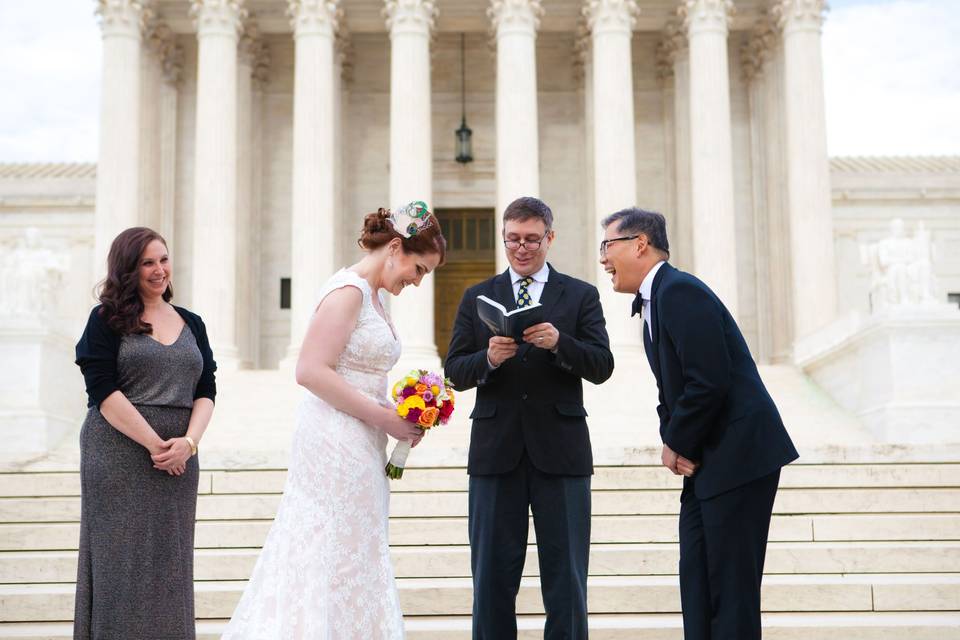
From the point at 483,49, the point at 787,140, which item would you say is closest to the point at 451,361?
the point at 787,140

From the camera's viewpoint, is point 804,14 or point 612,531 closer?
point 612,531

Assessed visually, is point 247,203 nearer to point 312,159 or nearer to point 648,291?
point 312,159

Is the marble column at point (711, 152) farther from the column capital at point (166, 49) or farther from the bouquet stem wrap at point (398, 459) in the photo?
the bouquet stem wrap at point (398, 459)

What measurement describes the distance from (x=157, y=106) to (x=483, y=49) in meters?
10.5

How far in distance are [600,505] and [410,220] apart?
607 cm

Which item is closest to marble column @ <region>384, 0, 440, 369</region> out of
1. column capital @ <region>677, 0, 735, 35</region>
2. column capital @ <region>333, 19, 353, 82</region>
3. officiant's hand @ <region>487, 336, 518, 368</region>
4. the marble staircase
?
column capital @ <region>333, 19, 353, 82</region>

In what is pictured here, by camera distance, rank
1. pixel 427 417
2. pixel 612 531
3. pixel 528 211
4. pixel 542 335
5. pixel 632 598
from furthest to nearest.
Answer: pixel 612 531
pixel 632 598
pixel 528 211
pixel 542 335
pixel 427 417

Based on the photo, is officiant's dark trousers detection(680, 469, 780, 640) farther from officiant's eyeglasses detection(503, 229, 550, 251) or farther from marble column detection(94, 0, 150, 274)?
marble column detection(94, 0, 150, 274)

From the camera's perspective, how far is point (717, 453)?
5922mm

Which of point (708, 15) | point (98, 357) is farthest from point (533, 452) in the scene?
point (708, 15)

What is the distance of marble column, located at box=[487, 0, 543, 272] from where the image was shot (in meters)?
27.9

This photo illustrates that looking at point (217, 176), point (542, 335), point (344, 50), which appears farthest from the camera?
point (344, 50)

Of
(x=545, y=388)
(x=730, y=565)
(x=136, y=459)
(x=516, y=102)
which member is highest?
(x=516, y=102)

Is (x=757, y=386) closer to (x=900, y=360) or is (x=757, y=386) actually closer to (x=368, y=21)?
(x=900, y=360)
